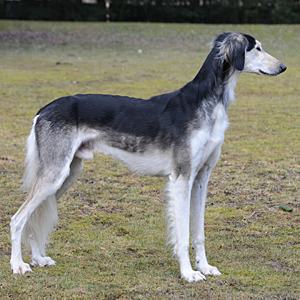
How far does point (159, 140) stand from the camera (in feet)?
14.9

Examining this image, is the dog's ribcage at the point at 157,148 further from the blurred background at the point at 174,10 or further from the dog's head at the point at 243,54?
the blurred background at the point at 174,10

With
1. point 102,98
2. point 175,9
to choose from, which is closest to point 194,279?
point 102,98

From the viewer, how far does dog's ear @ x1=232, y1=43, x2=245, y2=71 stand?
173 inches

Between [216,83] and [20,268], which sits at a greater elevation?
[216,83]

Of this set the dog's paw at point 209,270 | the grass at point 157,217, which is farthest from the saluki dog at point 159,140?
the grass at point 157,217

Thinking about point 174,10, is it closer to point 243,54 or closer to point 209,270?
point 243,54

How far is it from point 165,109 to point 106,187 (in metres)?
2.95

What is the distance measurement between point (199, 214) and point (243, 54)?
1597 millimetres

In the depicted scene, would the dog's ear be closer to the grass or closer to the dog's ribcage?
the dog's ribcage

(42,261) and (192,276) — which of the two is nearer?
(192,276)

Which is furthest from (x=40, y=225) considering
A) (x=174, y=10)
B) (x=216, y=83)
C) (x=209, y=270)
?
(x=174, y=10)

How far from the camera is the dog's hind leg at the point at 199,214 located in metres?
4.65

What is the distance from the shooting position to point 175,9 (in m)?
40.7

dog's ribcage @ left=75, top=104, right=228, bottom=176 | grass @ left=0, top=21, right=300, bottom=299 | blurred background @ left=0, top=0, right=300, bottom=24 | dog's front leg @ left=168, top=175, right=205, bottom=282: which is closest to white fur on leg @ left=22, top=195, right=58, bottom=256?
grass @ left=0, top=21, right=300, bottom=299
